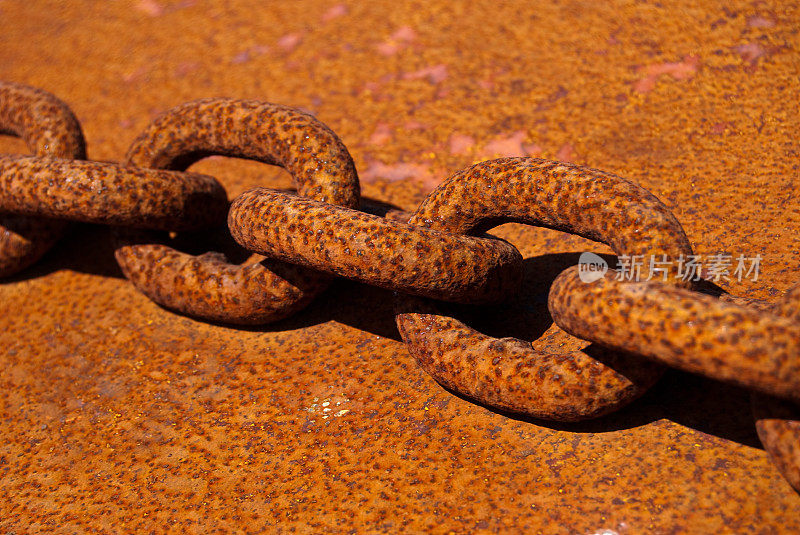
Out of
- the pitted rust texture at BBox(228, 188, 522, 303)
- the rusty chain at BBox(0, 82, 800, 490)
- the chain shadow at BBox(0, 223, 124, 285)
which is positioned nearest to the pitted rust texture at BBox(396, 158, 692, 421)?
the rusty chain at BBox(0, 82, 800, 490)

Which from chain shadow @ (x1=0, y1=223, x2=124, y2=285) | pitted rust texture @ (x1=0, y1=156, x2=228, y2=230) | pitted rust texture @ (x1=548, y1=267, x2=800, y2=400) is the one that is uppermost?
pitted rust texture @ (x1=548, y1=267, x2=800, y2=400)

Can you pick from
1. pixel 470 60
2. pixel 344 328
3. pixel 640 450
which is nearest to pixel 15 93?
pixel 344 328

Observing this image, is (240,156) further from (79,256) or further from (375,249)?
(79,256)

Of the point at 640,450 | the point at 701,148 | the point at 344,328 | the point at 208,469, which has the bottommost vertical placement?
the point at 208,469

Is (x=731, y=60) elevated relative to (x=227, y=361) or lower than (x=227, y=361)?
elevated

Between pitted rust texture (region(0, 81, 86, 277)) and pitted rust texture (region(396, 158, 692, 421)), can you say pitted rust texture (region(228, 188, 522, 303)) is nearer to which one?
pitted rust texture (region(396, 158, 692, 421))

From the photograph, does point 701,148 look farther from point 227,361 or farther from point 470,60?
point 227,361

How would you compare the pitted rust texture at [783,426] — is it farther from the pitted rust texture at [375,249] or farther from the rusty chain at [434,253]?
the pitted rust texture at [375,249]
